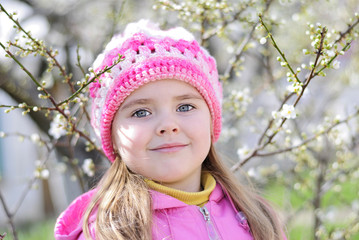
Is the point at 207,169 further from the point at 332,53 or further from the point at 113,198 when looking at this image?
the point at 332,53

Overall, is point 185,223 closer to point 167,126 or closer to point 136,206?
point 136,206

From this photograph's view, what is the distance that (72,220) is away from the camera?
2.21 m

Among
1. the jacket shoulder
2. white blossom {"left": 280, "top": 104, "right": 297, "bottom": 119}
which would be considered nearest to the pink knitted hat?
the jacket shoulder

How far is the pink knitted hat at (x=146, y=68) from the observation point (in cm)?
206

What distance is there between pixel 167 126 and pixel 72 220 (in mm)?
662

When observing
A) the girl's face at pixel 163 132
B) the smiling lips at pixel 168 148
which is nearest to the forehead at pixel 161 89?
the girl's face at pixel 163 132

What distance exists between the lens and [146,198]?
200cm

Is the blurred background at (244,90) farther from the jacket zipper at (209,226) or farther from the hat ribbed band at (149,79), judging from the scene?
the jacket zipper at (209,226)

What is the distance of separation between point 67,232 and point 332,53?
4.49ft

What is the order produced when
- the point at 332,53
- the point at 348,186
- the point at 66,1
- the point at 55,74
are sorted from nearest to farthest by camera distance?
the point at 332,53 < the point at 55,74 < the point at 66,1 < the point at 348,186

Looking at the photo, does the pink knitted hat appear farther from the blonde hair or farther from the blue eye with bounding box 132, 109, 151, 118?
the blonde hair

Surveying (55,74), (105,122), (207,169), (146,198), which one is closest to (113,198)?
(146,198)

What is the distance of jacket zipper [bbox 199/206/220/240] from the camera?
6.57 feet

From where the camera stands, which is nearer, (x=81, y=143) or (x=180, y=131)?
(x=180, y=131)
